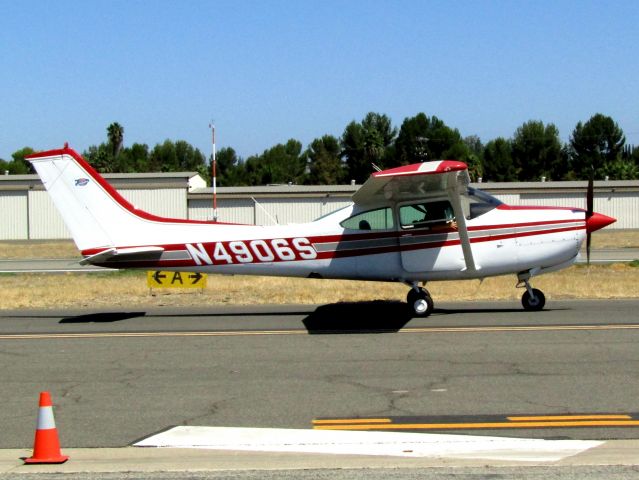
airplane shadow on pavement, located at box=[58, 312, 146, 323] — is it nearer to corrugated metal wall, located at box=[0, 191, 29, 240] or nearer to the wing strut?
the wing strut

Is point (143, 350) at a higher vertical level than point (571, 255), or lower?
lower

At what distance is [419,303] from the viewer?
14.3 m

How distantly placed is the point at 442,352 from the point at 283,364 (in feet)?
6.87

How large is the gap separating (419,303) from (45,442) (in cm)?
899

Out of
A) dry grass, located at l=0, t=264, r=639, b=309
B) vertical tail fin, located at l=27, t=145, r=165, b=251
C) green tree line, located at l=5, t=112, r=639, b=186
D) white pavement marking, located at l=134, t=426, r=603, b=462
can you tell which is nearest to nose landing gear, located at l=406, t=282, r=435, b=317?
dry grass, located at l=0, t=264, r=639, b=309

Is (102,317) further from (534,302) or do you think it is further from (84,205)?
(534,302)

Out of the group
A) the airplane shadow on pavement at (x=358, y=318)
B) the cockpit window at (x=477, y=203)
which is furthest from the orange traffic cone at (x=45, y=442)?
the cockpit window at (x=477, y=203)

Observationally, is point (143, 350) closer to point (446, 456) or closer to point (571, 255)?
point (446, 456)

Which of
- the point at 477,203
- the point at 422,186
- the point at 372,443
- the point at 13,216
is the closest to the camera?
the point at 372,443

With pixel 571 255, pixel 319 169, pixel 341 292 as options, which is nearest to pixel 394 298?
pixel 341 292

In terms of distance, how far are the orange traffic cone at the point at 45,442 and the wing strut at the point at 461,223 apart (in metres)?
8.75

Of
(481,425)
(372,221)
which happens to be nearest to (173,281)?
(372,221)

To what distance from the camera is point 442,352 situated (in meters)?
10.8

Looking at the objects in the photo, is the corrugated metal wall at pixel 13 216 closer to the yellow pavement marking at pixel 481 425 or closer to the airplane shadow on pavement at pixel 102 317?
the airplane shadow on pavement at pixel 102 317
